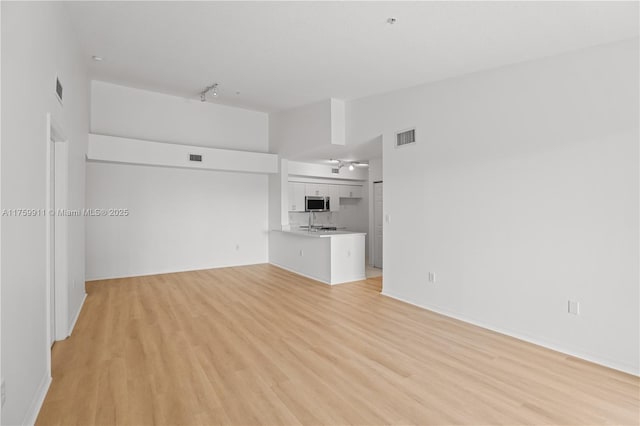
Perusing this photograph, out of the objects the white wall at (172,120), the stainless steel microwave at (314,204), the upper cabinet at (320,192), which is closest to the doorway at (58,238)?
the white wall at (172,120)

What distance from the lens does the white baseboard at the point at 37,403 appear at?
6.50ft

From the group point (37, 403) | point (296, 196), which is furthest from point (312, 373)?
point (296, 196)

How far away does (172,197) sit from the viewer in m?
6.85

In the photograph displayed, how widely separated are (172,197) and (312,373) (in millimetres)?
5384

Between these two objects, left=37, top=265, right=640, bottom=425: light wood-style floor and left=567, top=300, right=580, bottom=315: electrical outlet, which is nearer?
left=37, top=265, right=640, bottom=425: light wood-style floor

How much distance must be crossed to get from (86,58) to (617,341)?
695 cm

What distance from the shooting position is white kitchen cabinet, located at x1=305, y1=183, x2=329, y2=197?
891 cm

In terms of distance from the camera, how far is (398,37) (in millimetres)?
3461

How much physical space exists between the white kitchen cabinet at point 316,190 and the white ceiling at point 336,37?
3982 millimetres

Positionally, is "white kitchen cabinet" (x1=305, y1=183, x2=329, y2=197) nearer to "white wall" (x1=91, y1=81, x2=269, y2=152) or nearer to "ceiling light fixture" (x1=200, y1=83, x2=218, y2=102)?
"white wall" (x1=91, y1=81, x2=269, y2=152)

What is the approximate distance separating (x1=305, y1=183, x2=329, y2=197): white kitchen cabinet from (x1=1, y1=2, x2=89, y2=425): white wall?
6.30m

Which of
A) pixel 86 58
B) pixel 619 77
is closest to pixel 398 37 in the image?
pixel 619 77

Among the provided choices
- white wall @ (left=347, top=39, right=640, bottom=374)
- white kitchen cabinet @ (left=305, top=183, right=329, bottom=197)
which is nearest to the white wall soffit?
white kitchen cabinet @ (left=305, top=183, right=329, bottom=197)

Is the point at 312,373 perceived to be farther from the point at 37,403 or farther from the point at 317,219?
the point at 317,219
